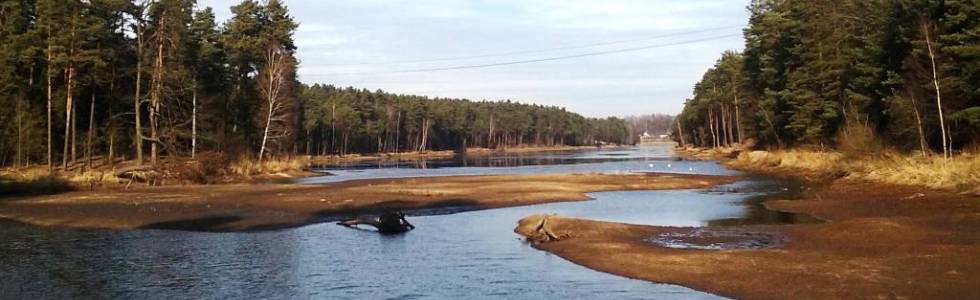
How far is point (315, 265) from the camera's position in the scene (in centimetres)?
1980

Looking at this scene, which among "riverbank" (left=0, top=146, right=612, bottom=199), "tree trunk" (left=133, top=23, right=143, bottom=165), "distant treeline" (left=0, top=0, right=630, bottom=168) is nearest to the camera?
"riverbank" (left=0, top=146, right=612, bottom=199)

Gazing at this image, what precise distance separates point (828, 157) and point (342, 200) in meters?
36.2

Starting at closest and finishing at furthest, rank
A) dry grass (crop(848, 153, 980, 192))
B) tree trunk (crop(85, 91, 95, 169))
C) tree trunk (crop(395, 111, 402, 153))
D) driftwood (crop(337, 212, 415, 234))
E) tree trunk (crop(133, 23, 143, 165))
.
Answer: driftwood (crop(337, 212, 415, 234)) < dry grass (crop(848, 153, 980, 192)) < tree trunk (crop(133, 23, 143, 165)) < tree trunk (crop(85, 91, 95, 169)) < tree trunk (crop(395, 111, 402, 153))

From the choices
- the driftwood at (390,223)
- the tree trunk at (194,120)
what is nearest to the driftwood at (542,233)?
the driftwood at (390,223)

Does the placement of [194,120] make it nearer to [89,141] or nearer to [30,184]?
[89,141]

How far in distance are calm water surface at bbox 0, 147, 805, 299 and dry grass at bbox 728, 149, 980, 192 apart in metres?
8.49

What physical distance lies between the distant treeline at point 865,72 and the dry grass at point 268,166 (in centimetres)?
4312

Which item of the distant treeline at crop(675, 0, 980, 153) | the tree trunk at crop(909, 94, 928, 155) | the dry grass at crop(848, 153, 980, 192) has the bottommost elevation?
the dry grass at crop(848, 153, 980, 192)

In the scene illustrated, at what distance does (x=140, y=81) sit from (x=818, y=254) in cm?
5315

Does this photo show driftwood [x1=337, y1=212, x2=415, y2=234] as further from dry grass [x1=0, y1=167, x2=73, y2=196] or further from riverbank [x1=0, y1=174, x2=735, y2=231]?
dry grass [x1=0, y1=167, x2=73, y2=196]

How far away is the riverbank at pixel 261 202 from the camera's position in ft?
99.1

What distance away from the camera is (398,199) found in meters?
38.4

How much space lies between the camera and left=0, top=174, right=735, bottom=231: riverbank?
99.1 feet

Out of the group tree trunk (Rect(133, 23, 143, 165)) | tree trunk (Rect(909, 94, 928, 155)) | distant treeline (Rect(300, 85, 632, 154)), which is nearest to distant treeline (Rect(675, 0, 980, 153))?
tree trunk (Rect(909, 94, 928, 155))
